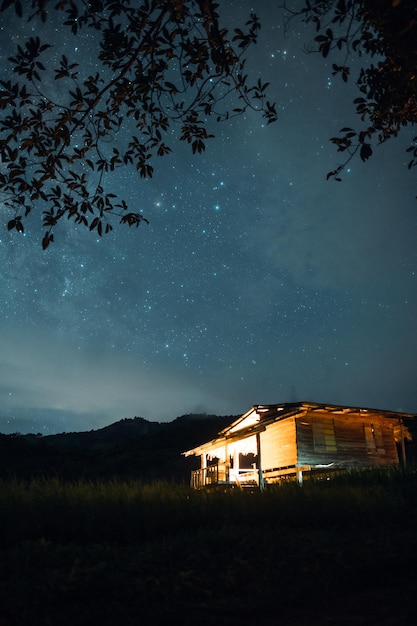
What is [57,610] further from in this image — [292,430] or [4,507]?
[292,430]

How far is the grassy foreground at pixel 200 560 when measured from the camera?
156 inches

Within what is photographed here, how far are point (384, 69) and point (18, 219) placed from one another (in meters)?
6.88

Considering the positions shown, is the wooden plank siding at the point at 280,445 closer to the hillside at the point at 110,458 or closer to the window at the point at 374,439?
the window at the point at 374,439

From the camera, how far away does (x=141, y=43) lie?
19.7 feet

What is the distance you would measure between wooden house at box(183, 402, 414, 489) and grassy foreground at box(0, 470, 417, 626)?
12.7 metres

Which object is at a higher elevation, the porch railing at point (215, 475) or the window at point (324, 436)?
the window at point (324, 436)

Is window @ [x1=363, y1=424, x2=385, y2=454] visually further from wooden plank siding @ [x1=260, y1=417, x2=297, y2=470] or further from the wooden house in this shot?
wooden plank siding @ [x1=260, y1=417, x2=297, y2=470]

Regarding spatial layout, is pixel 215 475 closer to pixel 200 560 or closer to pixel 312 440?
pixel 312 440

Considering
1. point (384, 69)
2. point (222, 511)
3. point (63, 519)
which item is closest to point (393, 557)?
point (222, 511)

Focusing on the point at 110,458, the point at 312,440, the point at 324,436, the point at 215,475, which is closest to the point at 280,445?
the point at 312,440

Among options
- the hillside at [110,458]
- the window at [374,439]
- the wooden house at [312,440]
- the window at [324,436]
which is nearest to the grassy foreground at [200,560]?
the wooden house at [312,440]

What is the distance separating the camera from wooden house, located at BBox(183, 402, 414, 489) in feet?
68.4

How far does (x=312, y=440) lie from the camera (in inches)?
843

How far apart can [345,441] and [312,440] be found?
84.2 inches
